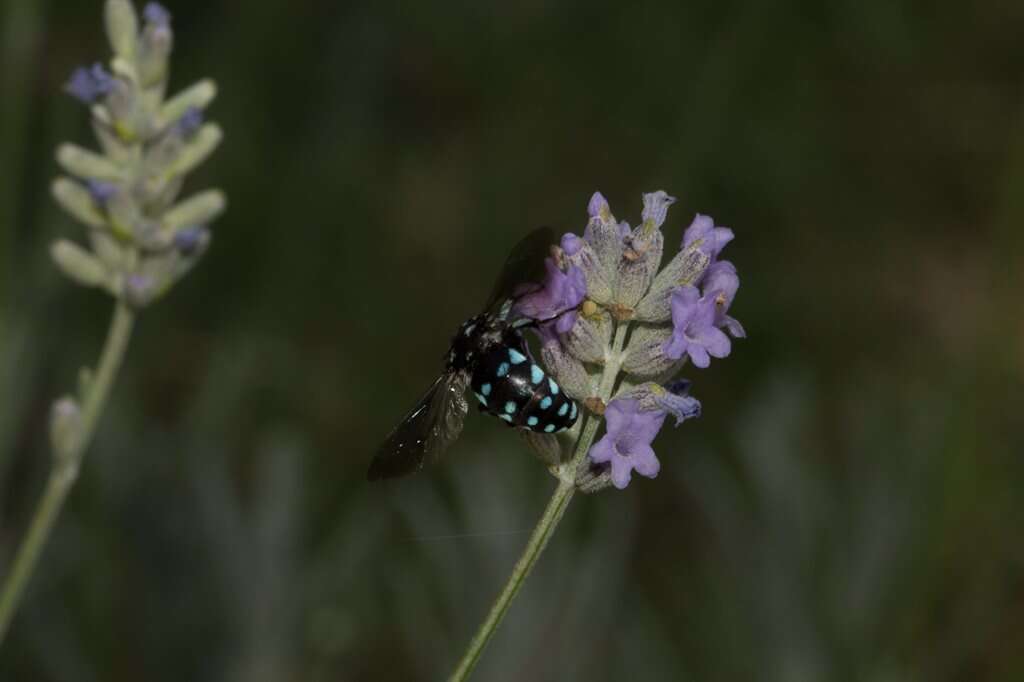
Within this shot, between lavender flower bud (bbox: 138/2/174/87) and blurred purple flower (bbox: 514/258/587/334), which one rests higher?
lavender flower bud (bbox: 138/2/174/87)

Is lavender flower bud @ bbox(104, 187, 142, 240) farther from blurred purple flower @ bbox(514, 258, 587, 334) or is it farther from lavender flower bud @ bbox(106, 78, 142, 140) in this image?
blurred purple flower @ bbox(514, 258, 587, 334)

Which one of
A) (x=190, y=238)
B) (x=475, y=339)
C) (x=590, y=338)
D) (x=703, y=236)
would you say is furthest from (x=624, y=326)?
(x=190, y=238)

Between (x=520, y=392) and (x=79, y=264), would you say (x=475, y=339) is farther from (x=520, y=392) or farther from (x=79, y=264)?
(x=79, y=264)

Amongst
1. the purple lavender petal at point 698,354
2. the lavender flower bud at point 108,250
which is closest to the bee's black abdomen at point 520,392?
the purple lavender petal at point 698,354

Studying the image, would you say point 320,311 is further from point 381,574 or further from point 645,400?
point 645,400

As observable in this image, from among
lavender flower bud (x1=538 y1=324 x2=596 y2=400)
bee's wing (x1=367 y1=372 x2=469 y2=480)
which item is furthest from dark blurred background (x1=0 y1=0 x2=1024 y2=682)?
lavender flower bud (x1=538 y1=324 x2=596 y2=400)

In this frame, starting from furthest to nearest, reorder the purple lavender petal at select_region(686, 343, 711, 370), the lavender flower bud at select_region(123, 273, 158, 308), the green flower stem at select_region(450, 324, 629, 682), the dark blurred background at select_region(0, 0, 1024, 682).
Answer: the dark blurred background at select_region(0, 0, 1024, 682) → the lavender flower bud at select_region(123, 273, 158, 308) → the purple lavender petal at select_region(686, 343, 711, 370) → the green flower stem at select_region(450, 324, 629, 682)
